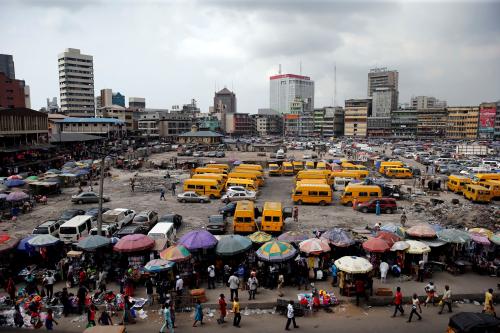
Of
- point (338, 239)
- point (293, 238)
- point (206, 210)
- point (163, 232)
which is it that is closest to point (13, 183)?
point (206, 210)

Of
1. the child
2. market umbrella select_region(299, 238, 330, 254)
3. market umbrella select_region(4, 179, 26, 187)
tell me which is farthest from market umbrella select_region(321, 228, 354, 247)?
market umbrella select_region(4, 179, 26, 187)

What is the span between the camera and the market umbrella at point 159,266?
14.2 m

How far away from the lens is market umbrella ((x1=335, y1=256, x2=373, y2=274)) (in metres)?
13.6

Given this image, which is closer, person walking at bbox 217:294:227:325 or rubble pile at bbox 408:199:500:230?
person walking at bbox 217:294:227:325

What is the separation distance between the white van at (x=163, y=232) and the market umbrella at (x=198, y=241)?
7.31ft

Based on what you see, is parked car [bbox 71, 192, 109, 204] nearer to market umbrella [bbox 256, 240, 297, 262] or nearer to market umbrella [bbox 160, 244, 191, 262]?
market umbrella [bbox 160, 244, 191, 262]

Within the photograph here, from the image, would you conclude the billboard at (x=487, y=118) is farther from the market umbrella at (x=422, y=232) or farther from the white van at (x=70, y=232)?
the white van at (x=70, y=232)

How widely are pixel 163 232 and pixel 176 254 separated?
4.32m

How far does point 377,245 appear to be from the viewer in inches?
622

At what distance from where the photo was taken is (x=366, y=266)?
1386 centimetres

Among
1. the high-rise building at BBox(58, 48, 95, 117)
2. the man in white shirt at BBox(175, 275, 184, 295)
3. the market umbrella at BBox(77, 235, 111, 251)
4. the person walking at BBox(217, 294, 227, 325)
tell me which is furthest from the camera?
the high-rise building at BBox(58, 48, 95, 117)

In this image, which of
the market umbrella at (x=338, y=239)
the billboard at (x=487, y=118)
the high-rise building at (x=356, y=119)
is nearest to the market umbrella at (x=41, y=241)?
the market umbrella at (x=338, y=239)

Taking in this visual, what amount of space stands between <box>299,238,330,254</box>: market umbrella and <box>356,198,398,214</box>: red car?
13.0 meters

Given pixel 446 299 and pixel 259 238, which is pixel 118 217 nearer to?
pixel 259 238
